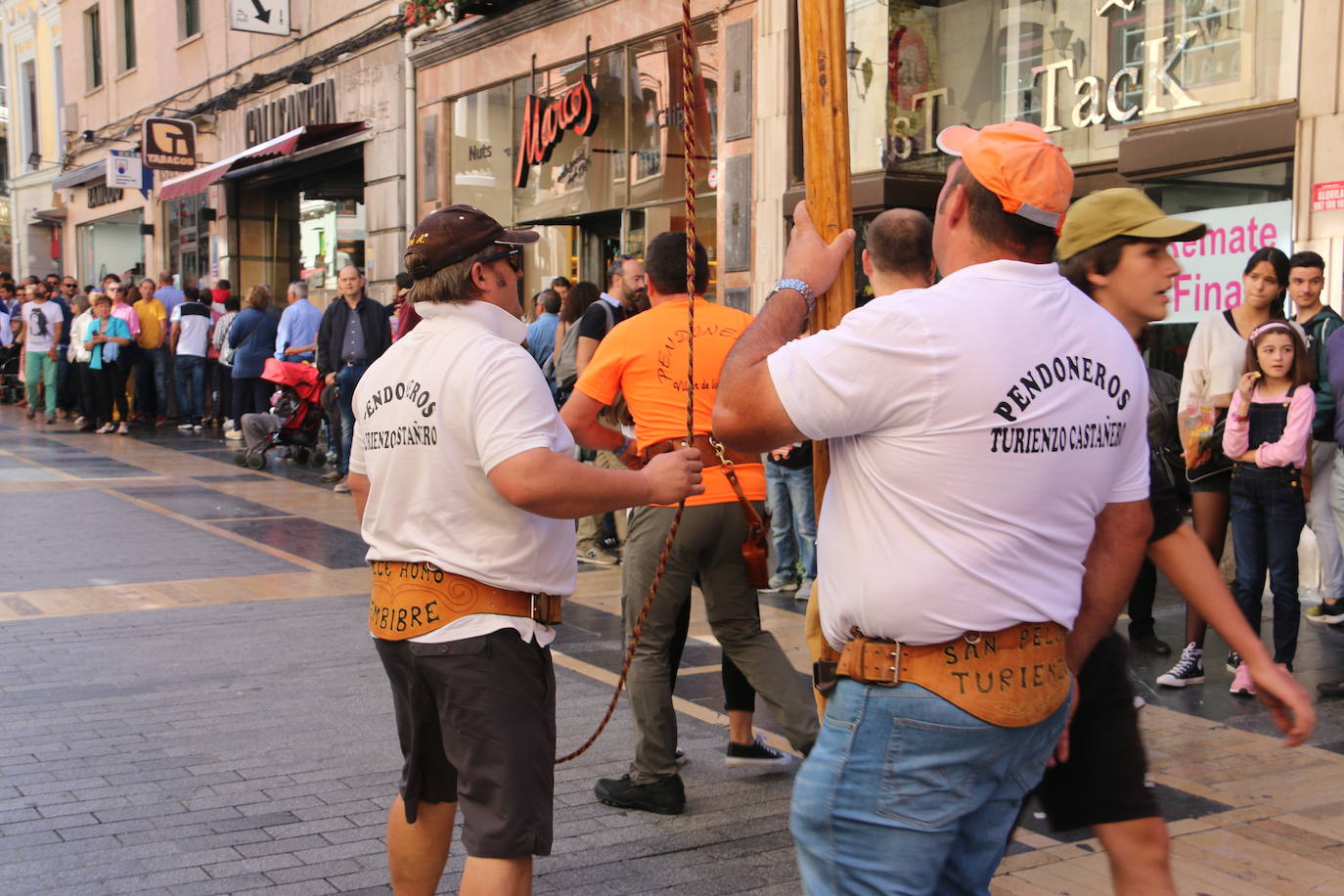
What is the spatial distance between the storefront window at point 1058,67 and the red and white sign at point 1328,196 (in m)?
0.72

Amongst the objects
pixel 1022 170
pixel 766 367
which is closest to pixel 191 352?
pixel 766 367

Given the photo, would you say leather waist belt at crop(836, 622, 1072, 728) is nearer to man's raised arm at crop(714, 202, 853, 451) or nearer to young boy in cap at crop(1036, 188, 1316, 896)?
man's raised arm at crop(714, 202, 853, 451)

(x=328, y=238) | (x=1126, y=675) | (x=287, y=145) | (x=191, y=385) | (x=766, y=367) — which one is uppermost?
(x=287, y=145)

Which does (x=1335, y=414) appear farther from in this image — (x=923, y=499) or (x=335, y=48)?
(x=335, y=48)

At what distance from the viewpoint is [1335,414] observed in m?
6.71

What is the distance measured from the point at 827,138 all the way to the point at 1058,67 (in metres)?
8.32

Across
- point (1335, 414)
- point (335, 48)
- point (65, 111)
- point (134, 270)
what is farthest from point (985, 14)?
point (65, 111)

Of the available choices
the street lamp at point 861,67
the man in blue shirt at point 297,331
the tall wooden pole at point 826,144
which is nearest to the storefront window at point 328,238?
the man in blue shirt at point 297,331

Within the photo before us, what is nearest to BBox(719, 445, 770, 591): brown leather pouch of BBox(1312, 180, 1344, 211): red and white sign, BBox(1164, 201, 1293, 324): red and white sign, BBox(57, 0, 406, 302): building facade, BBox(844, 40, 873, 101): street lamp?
BBox(1164, 201, 1293, 324): red and white sign

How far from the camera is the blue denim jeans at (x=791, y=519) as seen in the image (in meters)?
8.10

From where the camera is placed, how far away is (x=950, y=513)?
2.19 metres

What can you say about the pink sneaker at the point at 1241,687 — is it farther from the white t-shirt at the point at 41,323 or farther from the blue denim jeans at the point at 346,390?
the white t-shirt at the point at 41,323

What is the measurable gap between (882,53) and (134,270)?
2165 centimetres

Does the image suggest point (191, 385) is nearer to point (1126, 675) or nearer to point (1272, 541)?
point (1272, 541)
